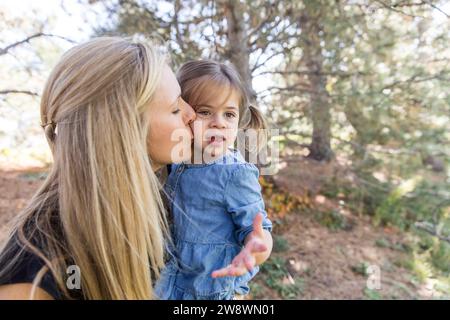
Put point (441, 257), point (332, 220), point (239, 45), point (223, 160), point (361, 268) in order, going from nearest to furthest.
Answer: point (223, 160)
point (239, 45)
point (361, 268)
point (441, 257)
point (332, 220)

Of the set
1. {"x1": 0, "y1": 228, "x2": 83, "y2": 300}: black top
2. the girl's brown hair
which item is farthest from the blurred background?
{"x1": 0, "y1": 228, "x2": 83, "y2": 300}: black top

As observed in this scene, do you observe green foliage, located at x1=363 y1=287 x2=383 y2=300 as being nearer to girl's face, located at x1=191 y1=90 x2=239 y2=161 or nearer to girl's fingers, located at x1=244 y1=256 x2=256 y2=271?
girl's face, located at x1=191 y1=90 x2=239 y2=161

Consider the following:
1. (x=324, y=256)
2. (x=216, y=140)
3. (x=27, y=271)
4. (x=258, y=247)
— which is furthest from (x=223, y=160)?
(x=324, y=256)

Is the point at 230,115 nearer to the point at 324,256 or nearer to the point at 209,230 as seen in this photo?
the point at 209,230

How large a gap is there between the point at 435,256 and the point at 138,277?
4886mm

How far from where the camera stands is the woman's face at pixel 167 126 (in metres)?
1.23

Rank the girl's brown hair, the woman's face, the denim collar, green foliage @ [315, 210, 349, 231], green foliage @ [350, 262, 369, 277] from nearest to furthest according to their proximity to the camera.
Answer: the woman's face → the denim collar → the girl's brown hair → green foliage @ [350, 262, 369, 277] → green foliage @ [315, 210, 349, 231]

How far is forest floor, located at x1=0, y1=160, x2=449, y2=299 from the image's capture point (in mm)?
3828

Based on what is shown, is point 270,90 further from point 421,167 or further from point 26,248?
point 26,248

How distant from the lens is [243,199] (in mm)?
1366

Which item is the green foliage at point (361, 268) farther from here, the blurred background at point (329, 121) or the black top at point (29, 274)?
the black top at point (29, 274)

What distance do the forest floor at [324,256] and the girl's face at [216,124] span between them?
2606 mm

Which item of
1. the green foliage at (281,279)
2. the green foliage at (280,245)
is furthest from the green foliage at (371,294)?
the green foliage at (280,245)

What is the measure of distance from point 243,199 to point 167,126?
43 centimetres
